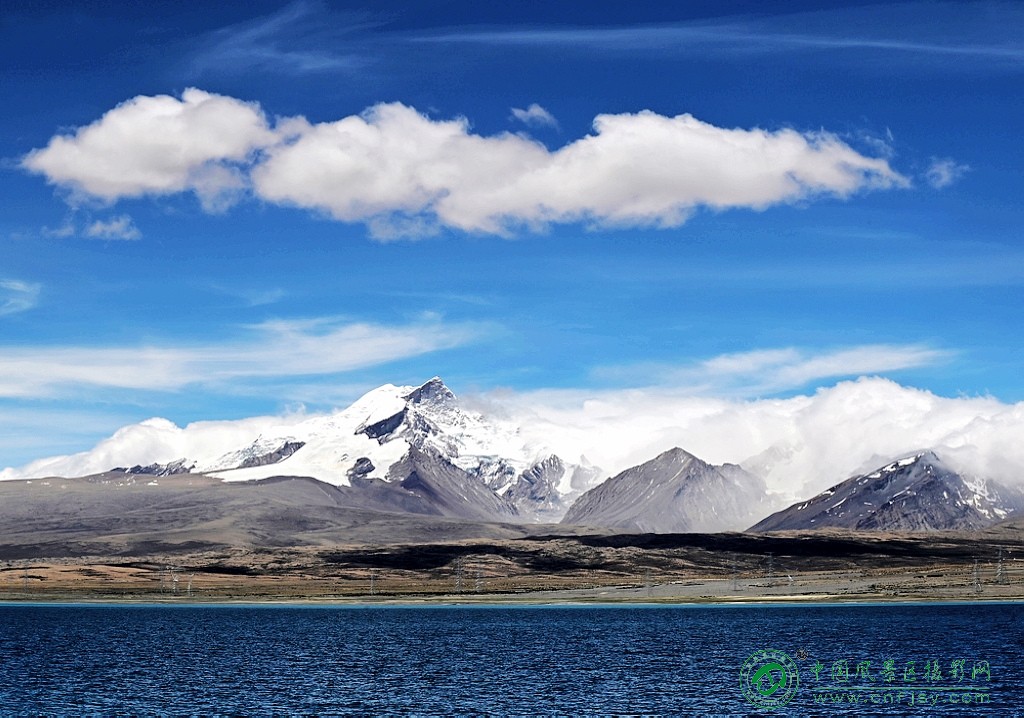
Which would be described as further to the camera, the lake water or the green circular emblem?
the green circular emblem

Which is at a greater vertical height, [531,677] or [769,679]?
[769,679]

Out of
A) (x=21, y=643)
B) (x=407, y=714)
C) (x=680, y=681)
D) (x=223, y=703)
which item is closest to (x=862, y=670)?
(x=680, y=681)

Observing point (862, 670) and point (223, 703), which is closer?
point (223, 703)

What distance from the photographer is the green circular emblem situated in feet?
366

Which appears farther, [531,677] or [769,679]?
[531,677]

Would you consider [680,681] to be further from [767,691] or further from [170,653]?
[170,653]

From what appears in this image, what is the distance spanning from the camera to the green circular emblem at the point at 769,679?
11150 cm

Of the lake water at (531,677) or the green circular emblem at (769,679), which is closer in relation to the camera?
the lake water at (531,677)

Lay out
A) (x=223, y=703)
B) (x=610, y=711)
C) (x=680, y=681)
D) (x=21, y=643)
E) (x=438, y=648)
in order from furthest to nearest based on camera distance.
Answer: (x=21, y=643) < (x=438, y=648) < (x=680, y=681) < (x=223, y=703) < (x=610, y=711)

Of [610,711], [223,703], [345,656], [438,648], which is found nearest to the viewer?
[610,711]

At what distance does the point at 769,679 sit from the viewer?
436 feet

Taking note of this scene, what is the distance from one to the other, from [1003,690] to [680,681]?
99.3 feet

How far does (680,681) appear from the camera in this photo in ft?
420

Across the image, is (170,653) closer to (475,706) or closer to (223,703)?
(223,703)
